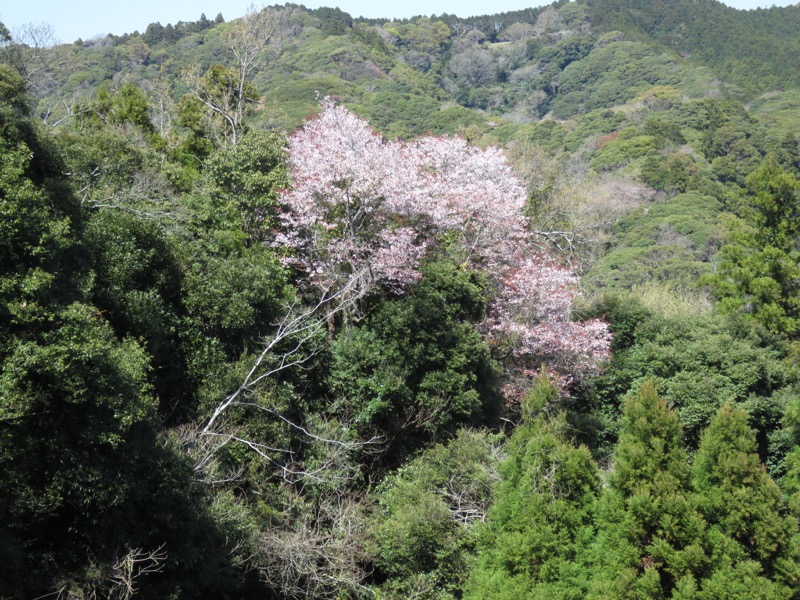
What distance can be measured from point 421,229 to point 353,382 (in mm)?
4119

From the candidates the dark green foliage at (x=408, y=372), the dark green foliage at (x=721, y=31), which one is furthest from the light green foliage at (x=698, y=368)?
the dark green foliage at (x=721, y=31)

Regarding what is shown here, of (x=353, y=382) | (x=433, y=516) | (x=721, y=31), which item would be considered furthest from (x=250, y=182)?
(x=721, y=31)

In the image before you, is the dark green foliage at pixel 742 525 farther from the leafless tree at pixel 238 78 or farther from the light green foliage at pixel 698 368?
the leafless tree at pixel 238 78

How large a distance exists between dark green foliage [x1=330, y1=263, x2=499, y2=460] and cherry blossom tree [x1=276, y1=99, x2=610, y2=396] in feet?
3.00

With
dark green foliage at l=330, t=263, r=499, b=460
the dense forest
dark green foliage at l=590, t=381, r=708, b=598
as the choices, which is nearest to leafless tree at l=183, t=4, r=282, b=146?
the dense forest

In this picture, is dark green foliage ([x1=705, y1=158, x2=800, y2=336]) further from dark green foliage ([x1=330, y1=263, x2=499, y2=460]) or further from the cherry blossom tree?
dark green foliage ([x1=330, y1=263, x2=499, y2=460])

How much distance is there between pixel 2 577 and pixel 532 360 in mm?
11769

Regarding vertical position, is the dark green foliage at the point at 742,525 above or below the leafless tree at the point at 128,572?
below

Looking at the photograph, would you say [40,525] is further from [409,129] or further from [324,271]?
A: [409,129]

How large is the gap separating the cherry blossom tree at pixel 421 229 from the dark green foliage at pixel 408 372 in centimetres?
92

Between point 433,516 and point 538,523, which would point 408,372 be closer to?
point 433,516

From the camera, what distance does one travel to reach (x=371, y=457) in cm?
1263

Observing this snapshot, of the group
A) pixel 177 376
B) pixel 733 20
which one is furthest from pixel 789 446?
pixel 733 20

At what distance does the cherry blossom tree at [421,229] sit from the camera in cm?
1366
